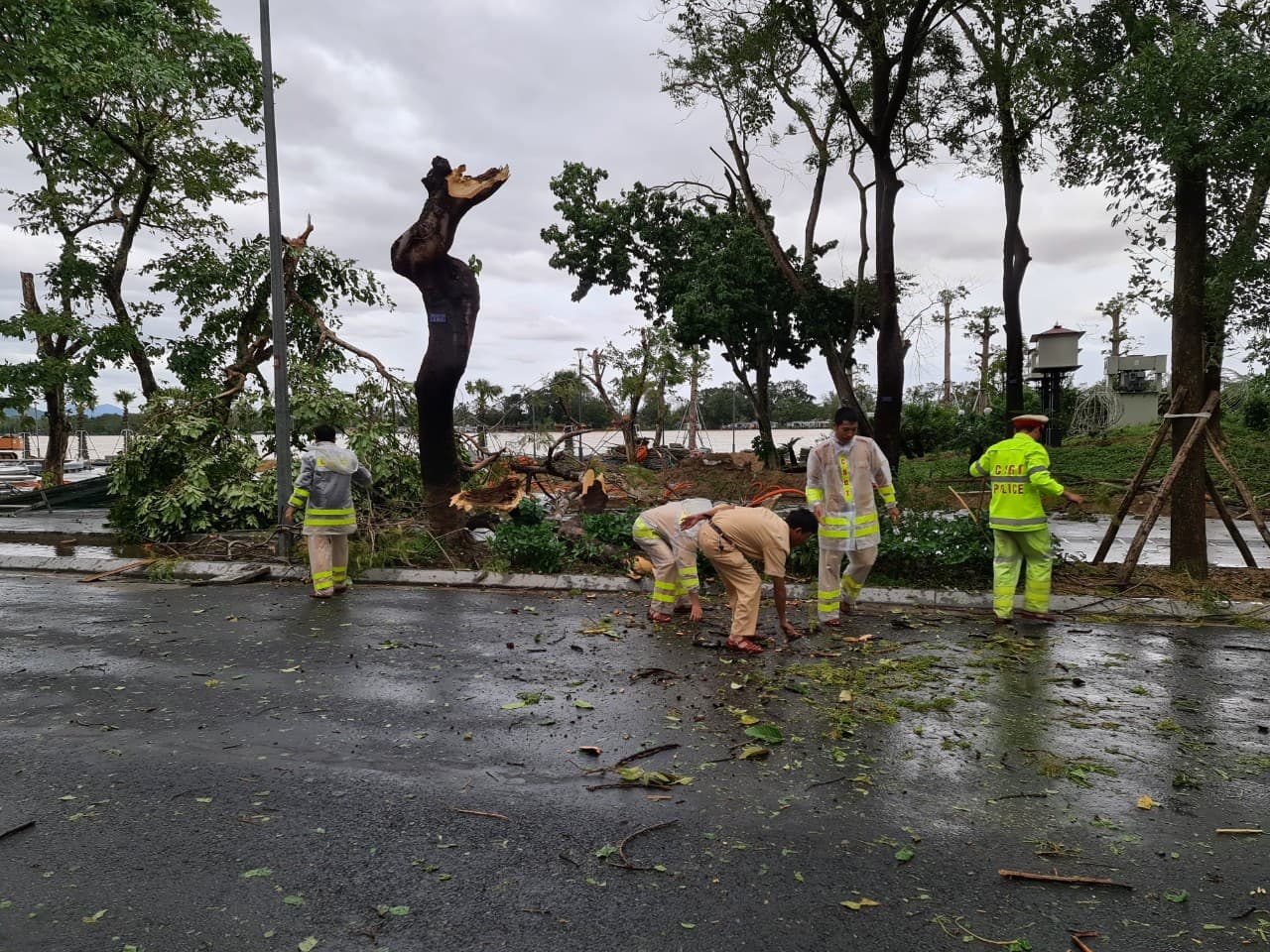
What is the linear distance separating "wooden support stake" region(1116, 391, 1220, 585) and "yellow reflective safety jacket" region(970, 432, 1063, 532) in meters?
1.66

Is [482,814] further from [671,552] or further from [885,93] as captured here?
[885,93]

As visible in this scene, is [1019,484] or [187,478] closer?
[1019,484]

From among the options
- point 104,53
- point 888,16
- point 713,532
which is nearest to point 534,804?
point 713,532

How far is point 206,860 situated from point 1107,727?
4442mm

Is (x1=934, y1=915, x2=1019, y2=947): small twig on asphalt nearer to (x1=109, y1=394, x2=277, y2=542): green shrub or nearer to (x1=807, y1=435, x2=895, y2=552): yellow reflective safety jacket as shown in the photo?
(x1=807, y1=435, x2=895, y2=552): yellow reflective safety jacket

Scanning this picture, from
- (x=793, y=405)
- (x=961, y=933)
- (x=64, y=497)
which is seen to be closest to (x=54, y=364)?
(x=64, y=497)

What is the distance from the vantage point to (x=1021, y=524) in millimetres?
6578

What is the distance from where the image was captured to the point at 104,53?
12250mm

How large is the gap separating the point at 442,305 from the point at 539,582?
4079 millimetres

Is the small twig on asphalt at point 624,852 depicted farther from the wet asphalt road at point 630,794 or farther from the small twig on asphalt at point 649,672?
the small twig on asphalt at point 649,672

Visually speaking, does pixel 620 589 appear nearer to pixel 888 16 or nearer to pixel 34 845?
pixel 34 845

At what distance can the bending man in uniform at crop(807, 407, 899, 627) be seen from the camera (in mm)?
6684

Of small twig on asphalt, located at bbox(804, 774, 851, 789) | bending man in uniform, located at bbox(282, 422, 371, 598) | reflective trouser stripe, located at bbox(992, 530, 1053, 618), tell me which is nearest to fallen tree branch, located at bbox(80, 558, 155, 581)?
bending man in uniform, located at bbox(282, 422, 371, 598)

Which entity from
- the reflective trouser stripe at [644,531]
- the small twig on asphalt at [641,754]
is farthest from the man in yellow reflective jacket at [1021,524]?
the small twig on asphalt at [641,754]
